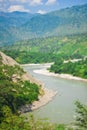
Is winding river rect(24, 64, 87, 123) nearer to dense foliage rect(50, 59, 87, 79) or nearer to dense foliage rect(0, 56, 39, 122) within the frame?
dense foliage rect(0, 56, 39, 122)

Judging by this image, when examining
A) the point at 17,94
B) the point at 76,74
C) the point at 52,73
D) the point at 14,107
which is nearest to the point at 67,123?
the point at 14,107

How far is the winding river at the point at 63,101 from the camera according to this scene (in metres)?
74.4

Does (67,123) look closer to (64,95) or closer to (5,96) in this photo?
(5,96)

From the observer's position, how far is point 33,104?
86.0 meters

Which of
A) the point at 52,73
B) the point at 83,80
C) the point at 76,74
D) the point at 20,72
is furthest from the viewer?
the point at 52,73

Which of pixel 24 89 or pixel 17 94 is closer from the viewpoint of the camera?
pixel 17 94

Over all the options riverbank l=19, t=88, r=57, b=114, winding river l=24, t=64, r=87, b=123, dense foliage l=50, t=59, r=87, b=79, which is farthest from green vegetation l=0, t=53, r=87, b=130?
dense foliage l=50, t=59, r=87, b=79

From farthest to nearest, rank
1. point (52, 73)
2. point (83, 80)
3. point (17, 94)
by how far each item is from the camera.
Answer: point (52, 73) → point (83, 80) → point (17, 94)

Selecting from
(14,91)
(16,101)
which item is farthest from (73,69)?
(16,101)

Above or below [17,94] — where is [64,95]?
below

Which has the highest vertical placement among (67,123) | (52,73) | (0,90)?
(0,90)

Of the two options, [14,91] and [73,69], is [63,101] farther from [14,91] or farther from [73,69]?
[73,69]

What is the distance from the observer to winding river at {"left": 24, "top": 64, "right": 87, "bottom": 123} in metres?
74.4

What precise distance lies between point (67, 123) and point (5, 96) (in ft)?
48.1
